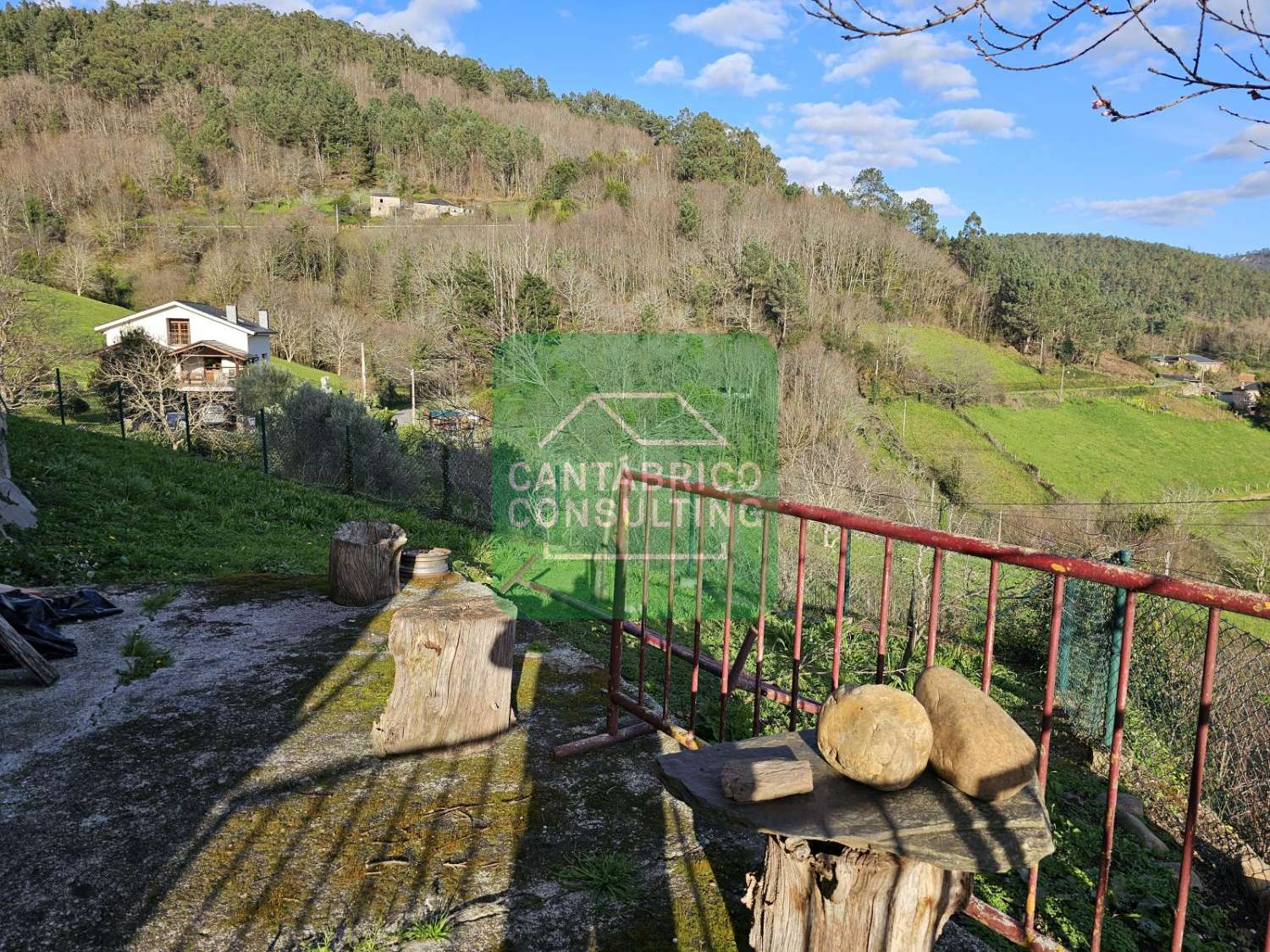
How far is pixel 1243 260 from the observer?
96625 millimetres

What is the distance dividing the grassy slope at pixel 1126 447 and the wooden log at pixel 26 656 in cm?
3653

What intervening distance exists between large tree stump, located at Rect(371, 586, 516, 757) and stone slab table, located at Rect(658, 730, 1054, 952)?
5.81 ft

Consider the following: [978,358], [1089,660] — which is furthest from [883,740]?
[978,358]

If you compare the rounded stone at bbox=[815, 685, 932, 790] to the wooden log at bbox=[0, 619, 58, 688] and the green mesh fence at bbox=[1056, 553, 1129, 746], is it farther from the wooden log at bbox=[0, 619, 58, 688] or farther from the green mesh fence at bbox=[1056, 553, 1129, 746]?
the green mesh fence at bbox=[1056, 553, 1129, 746]

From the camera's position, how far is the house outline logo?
18.1 m

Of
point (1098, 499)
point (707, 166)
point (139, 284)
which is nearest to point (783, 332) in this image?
point (1098, 499)

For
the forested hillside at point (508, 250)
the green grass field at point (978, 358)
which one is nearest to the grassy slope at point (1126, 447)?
the forested hillside at point (508, 250)

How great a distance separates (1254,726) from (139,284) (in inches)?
2549

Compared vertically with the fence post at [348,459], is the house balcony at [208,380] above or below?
above

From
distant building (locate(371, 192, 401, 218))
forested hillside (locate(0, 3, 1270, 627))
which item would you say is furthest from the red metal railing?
distant building (locate(371, 192, 401, 218))

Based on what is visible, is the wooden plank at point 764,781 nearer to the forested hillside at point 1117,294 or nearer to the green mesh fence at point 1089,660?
the green mesh fence at point 1089,660

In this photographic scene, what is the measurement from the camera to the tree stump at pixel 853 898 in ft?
5.47

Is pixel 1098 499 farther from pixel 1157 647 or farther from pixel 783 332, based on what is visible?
pixel 1157 647

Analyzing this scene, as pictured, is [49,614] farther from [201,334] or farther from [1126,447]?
[1126,447]
